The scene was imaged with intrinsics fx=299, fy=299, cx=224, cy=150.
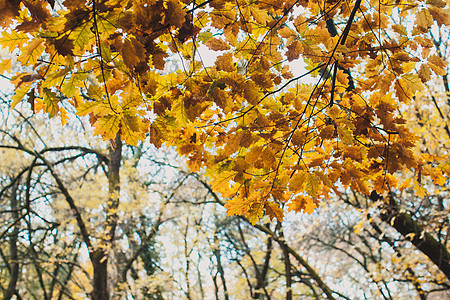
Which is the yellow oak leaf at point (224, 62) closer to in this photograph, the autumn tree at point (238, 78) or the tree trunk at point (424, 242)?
the autumn tree at point (238, 78)

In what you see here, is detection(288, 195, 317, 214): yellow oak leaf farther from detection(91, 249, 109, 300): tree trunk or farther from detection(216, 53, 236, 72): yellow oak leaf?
detection(91, 249, 109, 300): tree trunk

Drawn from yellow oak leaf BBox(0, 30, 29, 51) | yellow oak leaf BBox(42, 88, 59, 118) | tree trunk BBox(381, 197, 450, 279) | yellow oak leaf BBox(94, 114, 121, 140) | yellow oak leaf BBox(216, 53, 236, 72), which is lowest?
tree trunk BBox(381, 197, 450, 279)

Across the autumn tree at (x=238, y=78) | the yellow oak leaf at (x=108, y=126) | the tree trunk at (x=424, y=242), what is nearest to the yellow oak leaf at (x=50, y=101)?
the autumn tree at (x=238, y=78)

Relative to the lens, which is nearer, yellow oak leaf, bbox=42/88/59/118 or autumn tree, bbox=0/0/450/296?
autumn tree, bbox=0/0/450/296

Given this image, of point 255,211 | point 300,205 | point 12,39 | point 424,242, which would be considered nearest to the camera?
point 12,39

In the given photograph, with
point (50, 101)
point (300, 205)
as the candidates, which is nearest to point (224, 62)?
point (50, 101)

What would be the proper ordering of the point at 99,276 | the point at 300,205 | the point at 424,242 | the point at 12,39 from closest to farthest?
the point at 12,39, the point at 300,205, the point at 424,242, the point at 99,276

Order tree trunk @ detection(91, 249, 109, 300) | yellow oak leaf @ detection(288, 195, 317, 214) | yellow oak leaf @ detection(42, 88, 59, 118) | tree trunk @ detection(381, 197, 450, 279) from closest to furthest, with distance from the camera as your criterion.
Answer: yellow oak leaf @ detection(42, 88, 59, 118) < yellow oak leaf @ detection(288, 195, 317, 214) < tree trunk @ detection(381, 197, 450, 279) < tree trunk @ detection(91, 249, 109, 300)

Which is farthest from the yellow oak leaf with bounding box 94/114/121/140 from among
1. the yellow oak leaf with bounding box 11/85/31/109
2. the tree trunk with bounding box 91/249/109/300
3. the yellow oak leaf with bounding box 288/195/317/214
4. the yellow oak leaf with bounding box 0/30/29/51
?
the tree trunk with bounding box 91/249/109/300

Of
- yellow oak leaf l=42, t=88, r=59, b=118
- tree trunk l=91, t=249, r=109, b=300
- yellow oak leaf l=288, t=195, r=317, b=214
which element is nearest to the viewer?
yellow oak leaf l=42, t=88, r=59, b=118

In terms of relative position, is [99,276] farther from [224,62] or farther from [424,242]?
[224,62]


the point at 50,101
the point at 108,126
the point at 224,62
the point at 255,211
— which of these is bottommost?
the point at 255,211

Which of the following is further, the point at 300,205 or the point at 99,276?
the point at 99,276

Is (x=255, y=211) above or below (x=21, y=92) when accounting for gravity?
below
